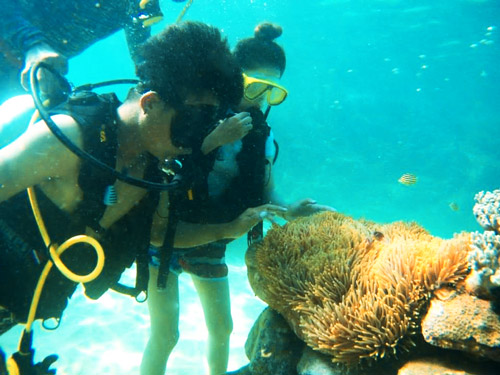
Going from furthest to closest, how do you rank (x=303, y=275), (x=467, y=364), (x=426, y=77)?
(x=426, y=77) → (x=303, y=275) → (x=467, y=364)

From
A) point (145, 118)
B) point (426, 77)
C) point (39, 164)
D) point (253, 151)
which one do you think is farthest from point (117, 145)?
point (426, 77)

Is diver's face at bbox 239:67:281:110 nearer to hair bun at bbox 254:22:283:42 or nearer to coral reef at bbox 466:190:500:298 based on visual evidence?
hair bun at bbox 254:22:283:42

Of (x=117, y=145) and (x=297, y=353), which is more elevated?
(x=117, y=145)

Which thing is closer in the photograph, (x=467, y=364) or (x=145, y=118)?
(x=467, y=364)

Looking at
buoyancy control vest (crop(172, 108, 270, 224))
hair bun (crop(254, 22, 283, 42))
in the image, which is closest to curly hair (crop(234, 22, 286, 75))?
hair bun (crop(254, 22, 283, 42))

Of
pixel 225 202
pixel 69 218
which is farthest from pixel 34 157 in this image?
pixel 225 202

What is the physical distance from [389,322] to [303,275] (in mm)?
691

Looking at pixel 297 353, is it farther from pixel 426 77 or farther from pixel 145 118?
pixel 426 77

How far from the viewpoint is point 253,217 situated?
9.65ft

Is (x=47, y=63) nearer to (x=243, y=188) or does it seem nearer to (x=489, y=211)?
(x=243, y=188)

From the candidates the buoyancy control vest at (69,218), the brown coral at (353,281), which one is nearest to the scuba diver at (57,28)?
the buoyancy control vest at (69,218)

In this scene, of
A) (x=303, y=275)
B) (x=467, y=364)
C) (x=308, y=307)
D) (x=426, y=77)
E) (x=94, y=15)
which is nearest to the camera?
(x=467, y=364)

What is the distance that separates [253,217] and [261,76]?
207 cm

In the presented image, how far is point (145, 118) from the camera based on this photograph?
2361 millimetres
